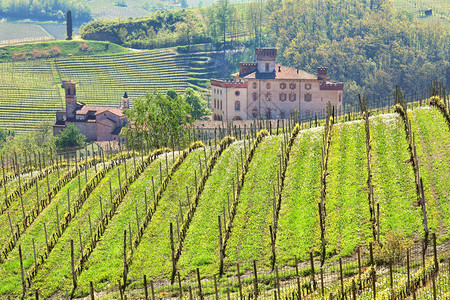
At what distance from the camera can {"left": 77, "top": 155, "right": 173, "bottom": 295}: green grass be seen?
48250 mm

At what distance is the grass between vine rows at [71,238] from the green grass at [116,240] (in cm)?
114

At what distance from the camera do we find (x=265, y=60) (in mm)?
153875

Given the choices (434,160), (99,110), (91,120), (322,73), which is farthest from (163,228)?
(322,73)

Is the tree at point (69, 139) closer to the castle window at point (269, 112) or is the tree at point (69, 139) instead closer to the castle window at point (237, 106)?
the castle window at point (237, 106)

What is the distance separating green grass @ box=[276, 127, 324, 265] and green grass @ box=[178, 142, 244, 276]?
424 centimetres

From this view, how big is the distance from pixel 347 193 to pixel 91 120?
10600cm

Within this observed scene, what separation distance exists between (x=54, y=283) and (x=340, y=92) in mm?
108519

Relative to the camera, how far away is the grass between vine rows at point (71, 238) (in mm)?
48853

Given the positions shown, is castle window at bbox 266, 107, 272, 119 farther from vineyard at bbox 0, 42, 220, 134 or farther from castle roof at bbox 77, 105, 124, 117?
vineyard at bbox 0, 42, 220, 134

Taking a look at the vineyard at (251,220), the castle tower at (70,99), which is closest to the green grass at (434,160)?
the vineyard at (251,220)

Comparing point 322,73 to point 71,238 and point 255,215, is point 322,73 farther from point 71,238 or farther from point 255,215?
point 71,238

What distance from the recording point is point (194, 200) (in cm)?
5541

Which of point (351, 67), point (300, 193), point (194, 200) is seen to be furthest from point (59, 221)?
point (351, 67)

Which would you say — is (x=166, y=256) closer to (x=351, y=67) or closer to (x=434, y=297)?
(x=434, y=297)
